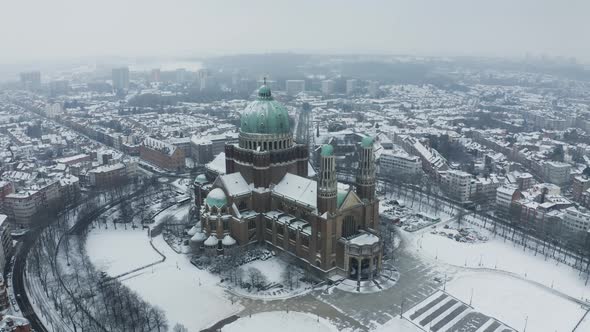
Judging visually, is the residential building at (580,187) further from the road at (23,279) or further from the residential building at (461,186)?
the road at (23,279)

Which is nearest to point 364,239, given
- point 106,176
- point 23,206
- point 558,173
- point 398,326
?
point 398,326

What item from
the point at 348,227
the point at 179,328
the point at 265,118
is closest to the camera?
the point at 179,328

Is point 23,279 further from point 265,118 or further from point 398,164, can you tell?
point 398,164

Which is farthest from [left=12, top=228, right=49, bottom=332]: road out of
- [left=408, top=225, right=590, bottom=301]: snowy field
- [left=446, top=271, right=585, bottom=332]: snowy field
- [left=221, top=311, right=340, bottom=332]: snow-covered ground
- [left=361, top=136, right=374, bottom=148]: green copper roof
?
[left=408, top=225, right=590, bottom=301]: snowy field

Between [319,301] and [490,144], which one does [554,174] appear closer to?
[490,144]

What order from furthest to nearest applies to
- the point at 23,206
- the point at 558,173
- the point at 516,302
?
the point at 558,173 < the point at 23,206 < the point at 516,302

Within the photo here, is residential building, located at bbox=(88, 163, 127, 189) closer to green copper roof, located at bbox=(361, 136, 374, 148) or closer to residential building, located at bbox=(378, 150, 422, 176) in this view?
residential building, located at bbox=(378, 150, 422, 176)

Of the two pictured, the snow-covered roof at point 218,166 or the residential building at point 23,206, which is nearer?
the snow-covered roof at point 218,166

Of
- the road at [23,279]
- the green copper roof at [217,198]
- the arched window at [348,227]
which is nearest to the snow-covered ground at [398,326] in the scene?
the arched window at [348,227]
